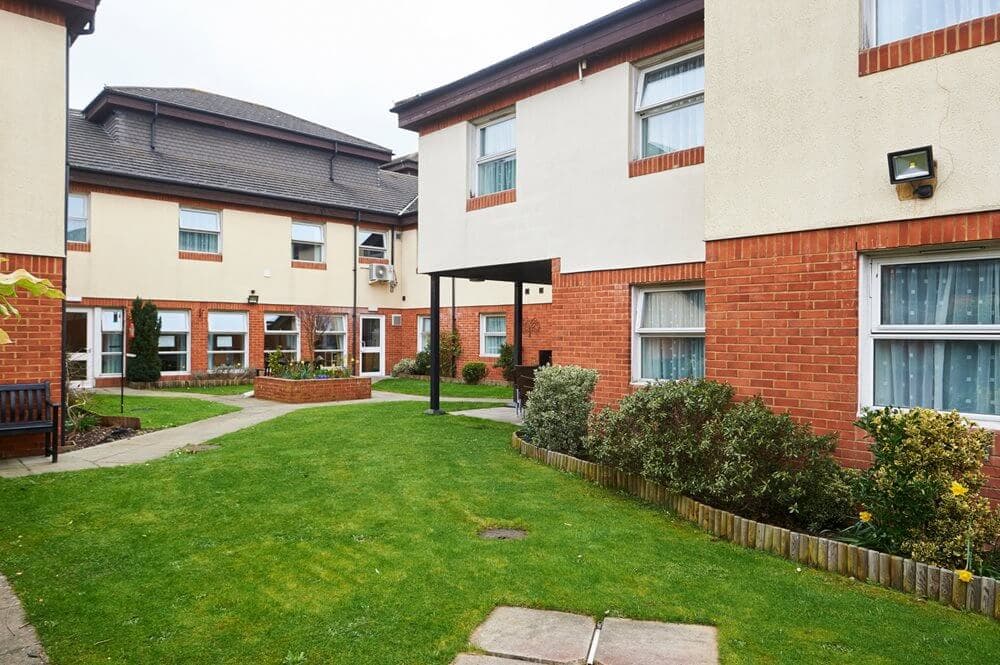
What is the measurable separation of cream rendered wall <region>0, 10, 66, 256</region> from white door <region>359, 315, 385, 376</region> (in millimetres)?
15143

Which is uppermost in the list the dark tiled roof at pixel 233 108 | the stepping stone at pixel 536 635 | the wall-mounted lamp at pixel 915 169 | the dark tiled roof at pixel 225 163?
the dark tiled roof at pixel 233 108

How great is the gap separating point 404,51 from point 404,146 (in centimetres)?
1242

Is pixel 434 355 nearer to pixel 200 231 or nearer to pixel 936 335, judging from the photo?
pixel 936 335

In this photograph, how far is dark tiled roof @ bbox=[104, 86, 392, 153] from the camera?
21.2 metres

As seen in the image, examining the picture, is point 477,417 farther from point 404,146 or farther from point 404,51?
point 404,146

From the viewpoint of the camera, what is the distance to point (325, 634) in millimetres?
3646

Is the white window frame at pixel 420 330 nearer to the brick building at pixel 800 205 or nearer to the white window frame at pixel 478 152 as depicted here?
the white window frame at pixel 478 152

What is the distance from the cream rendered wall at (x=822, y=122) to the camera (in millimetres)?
4863

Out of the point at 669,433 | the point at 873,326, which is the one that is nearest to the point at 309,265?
the point at 669,433

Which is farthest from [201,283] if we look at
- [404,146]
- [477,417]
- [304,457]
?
[404,146]

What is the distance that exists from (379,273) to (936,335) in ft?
66.0

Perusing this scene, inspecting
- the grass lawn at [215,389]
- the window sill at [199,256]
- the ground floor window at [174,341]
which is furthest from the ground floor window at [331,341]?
the ground floor window at [174,341]

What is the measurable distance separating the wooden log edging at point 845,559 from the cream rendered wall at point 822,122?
8.45ft

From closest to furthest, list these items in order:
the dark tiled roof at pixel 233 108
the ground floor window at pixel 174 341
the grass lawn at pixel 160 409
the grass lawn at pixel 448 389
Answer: the grass lawn at pixel 160 409 < the grass lawn at pixel 448 389 < the ground floor window at pixel 174 341 < the dark tiled roof at pixel 233 108
